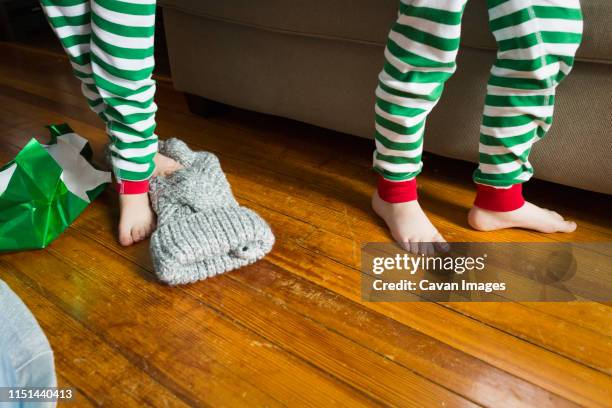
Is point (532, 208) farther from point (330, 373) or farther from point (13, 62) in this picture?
point (13, 62)

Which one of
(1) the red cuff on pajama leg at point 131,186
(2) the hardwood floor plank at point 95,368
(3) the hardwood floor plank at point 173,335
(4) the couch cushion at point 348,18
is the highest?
(4) the couch cushion at point 348,18

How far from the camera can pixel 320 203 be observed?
2.93 feet

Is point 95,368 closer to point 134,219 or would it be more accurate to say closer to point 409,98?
point 134,219

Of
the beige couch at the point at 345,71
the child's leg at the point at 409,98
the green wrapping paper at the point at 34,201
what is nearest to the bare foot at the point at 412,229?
the child's leg at the point at 409,98

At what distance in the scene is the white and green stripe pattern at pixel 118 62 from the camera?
26.8 inches

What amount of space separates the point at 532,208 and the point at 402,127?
271mm

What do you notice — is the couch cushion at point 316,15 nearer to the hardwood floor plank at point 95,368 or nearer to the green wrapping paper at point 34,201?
the green wrapping paper at point 34,201

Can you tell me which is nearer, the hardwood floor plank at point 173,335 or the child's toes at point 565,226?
the hardwood floor plank at point 173,335

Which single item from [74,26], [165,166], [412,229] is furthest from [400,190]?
[74,26]

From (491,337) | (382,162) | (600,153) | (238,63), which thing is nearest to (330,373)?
(491,337)

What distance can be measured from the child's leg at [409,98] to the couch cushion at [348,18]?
129 millimetres

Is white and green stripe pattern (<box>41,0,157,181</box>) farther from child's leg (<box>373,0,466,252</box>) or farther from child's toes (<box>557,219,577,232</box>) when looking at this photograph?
child's toes (<box>557,219,577,232</box>)

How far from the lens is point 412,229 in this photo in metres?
0.77

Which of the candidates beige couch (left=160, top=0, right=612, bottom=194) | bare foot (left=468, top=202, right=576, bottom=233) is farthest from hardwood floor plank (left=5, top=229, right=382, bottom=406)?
beige couch (left=160, top=0, right=612, bottom=194)
